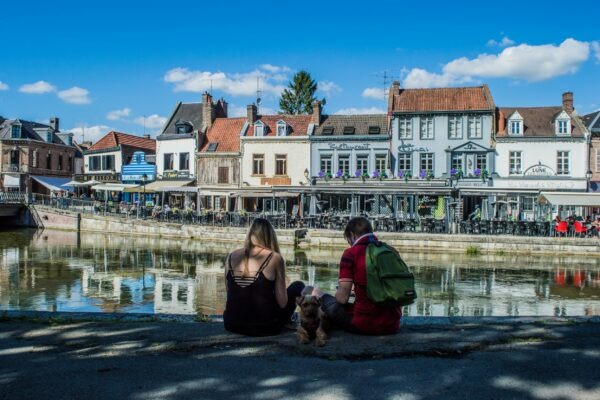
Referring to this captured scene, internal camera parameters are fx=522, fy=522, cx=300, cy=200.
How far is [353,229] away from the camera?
490cm

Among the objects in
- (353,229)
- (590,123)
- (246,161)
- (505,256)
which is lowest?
(505,256)

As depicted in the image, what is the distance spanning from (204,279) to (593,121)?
89.7 feet

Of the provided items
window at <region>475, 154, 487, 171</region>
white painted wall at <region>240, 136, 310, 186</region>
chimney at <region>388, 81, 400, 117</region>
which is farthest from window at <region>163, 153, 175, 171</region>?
window at <region>475, 154, 487, 171</region>

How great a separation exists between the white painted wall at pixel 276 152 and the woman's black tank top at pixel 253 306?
29.2m

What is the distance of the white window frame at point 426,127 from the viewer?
32.4 m

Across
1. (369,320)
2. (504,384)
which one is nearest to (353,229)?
(369,320)

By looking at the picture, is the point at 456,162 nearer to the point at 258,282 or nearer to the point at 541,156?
the point at 541,156

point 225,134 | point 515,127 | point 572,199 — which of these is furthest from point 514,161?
point 225,134

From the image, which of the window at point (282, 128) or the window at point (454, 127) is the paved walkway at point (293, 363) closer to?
the window at point (454, 127)

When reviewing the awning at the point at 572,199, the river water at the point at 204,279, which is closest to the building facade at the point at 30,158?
the river water at the point at 204,279

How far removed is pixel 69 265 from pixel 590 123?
98.9 ft

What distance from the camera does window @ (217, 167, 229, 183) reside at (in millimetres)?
35688

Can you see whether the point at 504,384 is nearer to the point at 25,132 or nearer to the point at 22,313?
the point at 22,313

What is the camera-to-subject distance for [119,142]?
42031 millimetres
